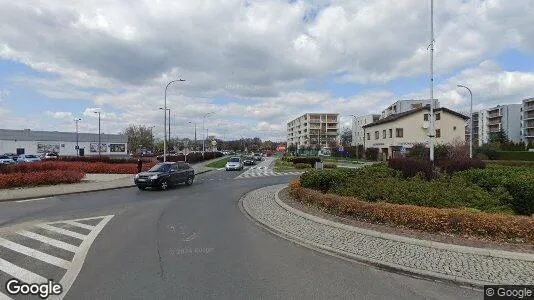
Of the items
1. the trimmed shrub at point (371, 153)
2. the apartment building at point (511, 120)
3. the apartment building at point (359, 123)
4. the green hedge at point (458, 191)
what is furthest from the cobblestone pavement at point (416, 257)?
the apartment building at point (511, 120)

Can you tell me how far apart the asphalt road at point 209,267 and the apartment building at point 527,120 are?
11603 centimetres

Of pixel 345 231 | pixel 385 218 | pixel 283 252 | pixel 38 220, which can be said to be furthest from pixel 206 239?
pixel 38 220

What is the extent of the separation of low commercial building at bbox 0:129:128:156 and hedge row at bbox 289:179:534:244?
80012 millimetres

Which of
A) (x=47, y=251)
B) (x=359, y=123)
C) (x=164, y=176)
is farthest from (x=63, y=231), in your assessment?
(x=359, y=123)

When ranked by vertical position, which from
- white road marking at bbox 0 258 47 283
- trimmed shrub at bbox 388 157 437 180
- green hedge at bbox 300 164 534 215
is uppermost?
trimmed shrub at bbox 388 157 437 180

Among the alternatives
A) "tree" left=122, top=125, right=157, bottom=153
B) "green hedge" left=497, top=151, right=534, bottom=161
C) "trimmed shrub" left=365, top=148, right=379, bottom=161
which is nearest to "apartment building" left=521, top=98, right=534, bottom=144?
"trimmed shrub" left=365, top=148, right=379, bottom=161

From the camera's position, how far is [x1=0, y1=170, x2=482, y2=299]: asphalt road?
5523mm

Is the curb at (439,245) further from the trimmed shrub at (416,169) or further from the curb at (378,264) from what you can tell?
the trimmed shrub at (416,169)

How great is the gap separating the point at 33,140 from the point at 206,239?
297ft

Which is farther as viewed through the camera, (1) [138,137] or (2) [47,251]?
(1) [138,137]

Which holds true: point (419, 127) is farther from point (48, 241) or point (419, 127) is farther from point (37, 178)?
point (48, 241)

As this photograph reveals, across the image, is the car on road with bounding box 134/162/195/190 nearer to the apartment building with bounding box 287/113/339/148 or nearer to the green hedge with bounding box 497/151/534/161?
the green hedge with bounding box 497/151/534/161

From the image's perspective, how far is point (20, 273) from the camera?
6.31 meters

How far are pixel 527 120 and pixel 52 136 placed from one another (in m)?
123
